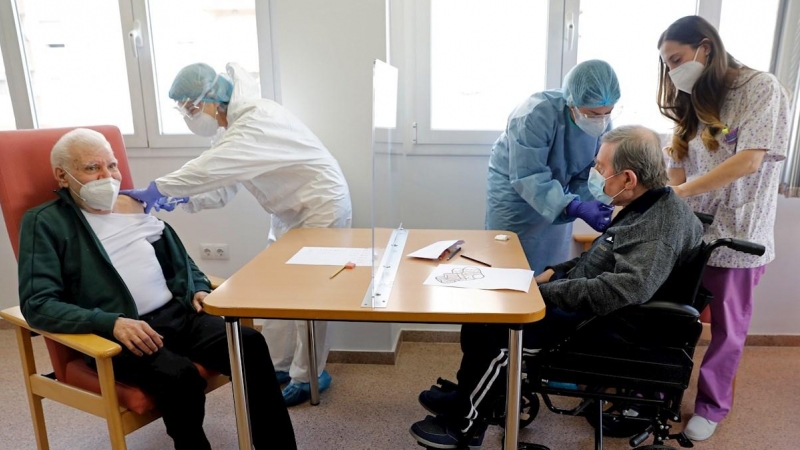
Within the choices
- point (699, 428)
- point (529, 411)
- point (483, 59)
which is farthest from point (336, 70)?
point (699, 428)

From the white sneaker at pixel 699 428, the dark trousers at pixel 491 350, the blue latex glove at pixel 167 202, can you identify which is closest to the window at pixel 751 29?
the white sneaker at pixel 699 428

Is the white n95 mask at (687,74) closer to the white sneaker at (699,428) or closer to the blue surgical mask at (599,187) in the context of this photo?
the blue surgical mask at (599,187)

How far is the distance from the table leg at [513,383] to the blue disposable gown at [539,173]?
70 cm

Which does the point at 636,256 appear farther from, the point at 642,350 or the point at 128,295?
the point at 128,295

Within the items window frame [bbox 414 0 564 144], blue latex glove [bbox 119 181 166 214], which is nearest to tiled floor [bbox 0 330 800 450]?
blue latex glove [bbox 119 181 166 214]

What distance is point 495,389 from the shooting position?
1.49m

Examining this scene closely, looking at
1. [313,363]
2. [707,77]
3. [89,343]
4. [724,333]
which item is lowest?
[313,363]

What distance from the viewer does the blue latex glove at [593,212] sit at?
5.74 feet

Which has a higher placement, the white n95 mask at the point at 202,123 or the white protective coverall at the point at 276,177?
the white n95 mask at the point at 202,123

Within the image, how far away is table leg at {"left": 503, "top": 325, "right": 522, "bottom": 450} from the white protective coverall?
0.93 metres

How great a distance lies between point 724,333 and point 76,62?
2.98m

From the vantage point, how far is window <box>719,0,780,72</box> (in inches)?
87.6

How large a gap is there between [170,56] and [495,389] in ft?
6.87

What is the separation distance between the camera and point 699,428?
6.14 feet
